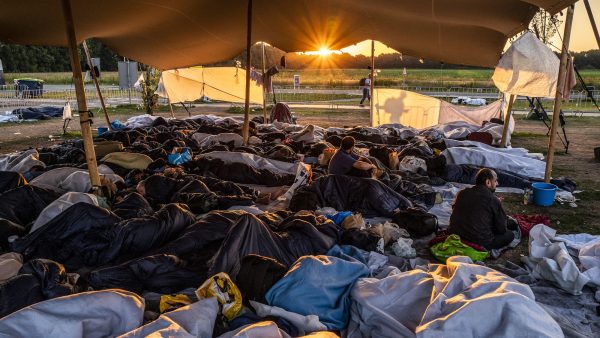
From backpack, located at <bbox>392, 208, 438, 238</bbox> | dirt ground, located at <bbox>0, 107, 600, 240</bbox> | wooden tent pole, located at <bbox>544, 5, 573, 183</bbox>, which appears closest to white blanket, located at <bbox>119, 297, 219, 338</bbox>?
backpack, located at <bbox>392, 208, 438, 238</bbox>

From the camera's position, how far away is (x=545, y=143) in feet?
38.3

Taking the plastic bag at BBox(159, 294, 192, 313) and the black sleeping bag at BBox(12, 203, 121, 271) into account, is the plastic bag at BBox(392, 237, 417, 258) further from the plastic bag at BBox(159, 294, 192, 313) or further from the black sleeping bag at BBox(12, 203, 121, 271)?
the black sleeping bag at BBox(12, 203, 121, 271)

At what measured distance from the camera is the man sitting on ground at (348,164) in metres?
6.47

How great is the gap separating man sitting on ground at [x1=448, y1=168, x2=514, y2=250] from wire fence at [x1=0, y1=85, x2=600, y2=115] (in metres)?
16.6

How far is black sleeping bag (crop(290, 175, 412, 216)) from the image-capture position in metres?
6.00

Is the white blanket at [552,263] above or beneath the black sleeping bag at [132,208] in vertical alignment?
Answer: beneath

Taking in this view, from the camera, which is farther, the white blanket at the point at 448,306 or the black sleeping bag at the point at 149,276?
the black sleeping bag at the point at 149,276

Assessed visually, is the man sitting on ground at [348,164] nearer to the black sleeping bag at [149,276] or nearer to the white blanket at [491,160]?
the white blanket at [491,160]

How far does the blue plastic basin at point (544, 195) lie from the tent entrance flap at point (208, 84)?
11536mm

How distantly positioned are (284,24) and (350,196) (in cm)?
513

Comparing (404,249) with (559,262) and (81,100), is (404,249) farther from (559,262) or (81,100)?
(81,100)

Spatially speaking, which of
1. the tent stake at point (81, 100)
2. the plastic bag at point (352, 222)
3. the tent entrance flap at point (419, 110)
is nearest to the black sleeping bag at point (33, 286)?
the tent stake at point (81, 100)

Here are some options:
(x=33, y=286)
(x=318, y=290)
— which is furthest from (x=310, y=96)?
(x=33, y=286)

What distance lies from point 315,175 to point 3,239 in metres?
4.51
